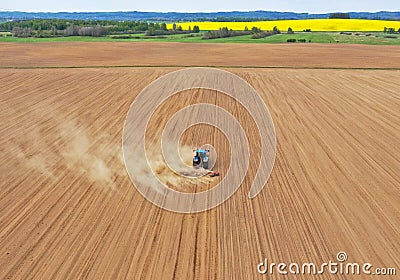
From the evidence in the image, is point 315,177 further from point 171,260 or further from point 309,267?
point 171,260

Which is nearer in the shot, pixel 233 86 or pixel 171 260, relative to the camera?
pixel 171 260

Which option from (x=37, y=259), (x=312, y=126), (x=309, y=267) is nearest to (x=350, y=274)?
(x=309, y=267)

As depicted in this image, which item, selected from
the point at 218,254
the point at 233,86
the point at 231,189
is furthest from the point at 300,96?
the point at 218,254

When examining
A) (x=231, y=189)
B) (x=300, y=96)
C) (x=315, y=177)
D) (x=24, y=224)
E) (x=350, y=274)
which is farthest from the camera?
(x=300, y=96)

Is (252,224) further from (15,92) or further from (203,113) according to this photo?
(15,92)

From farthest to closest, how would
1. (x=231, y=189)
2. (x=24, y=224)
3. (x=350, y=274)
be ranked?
(x=231, y=189)
(x=24, y=224)
(x=350, y=274)

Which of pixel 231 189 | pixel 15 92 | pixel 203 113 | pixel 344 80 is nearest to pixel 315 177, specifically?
pixel 231 189

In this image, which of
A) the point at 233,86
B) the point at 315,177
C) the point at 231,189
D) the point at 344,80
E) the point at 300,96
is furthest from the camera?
the point at 344,80

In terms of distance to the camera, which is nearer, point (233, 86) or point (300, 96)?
point (300, 96)

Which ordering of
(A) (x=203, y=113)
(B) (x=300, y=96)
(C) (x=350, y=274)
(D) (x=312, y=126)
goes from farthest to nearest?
(B) (x=300, y=96)
(A) (x=203, y=113)
(D) (x=312, y=126)
(C) (x=350, y=274)
